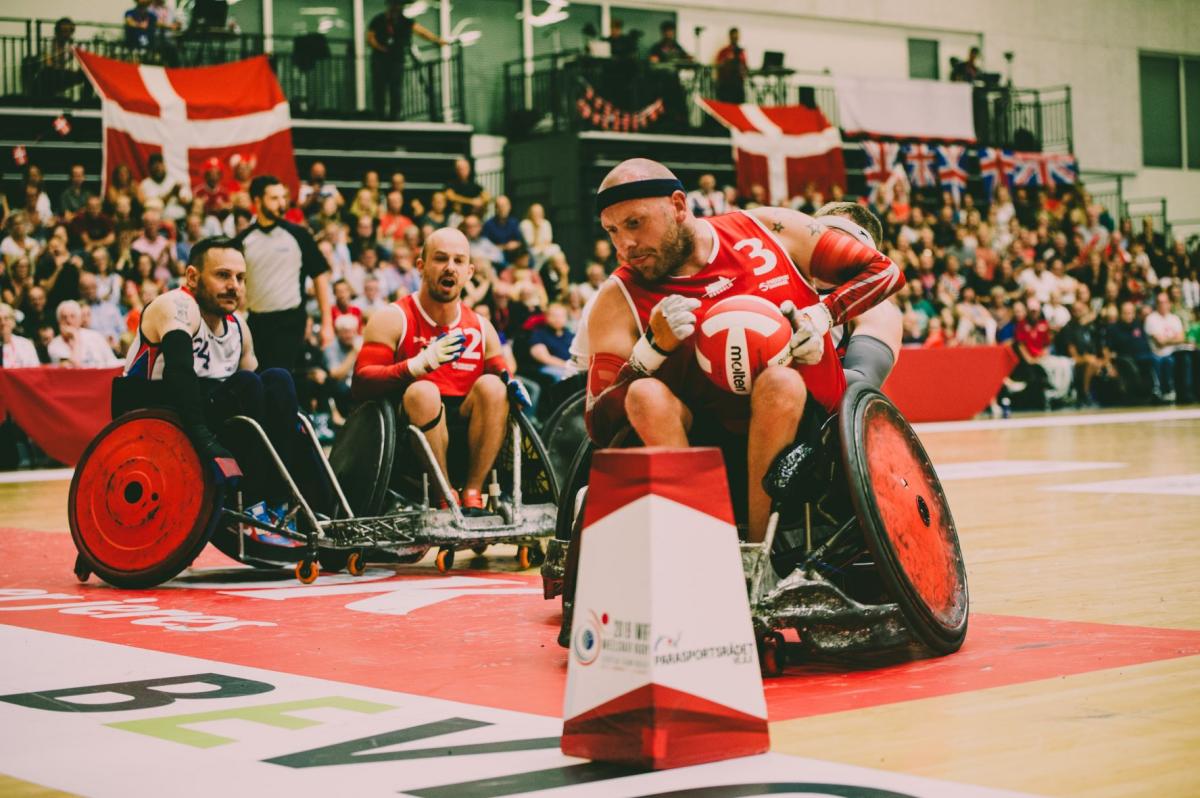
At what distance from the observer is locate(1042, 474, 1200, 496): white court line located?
1027cm

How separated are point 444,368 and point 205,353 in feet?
3.97

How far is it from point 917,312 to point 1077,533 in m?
13.2

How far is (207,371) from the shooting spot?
735cm

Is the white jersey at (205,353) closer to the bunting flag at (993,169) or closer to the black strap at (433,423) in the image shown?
the black strap at (433,423)

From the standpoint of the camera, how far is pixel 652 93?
25.7 meters

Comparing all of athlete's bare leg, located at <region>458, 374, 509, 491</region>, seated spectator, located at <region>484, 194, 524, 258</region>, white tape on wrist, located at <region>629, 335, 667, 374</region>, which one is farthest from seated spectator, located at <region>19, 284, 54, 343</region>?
white tape on wrist, located at <region>629, 335, 667, 374</region>

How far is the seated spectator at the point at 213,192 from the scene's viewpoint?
709 inches

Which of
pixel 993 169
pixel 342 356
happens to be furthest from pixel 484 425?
pixel 993 169

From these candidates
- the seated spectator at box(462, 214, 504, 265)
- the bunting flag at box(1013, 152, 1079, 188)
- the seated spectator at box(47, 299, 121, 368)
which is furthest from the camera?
the bunting flag at box(1013, 152, 1079, 188)

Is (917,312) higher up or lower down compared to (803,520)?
higher up

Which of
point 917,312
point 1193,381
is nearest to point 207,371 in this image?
point 917,312

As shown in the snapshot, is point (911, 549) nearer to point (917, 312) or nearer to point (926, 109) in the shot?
point (917, 312)

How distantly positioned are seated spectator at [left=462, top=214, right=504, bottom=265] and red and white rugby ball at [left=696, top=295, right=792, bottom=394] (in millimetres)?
13493

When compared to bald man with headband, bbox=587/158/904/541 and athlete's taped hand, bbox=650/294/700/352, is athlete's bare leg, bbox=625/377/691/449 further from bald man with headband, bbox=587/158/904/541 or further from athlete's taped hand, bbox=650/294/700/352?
athlete's taped hand, bbox=650/294/700/352
